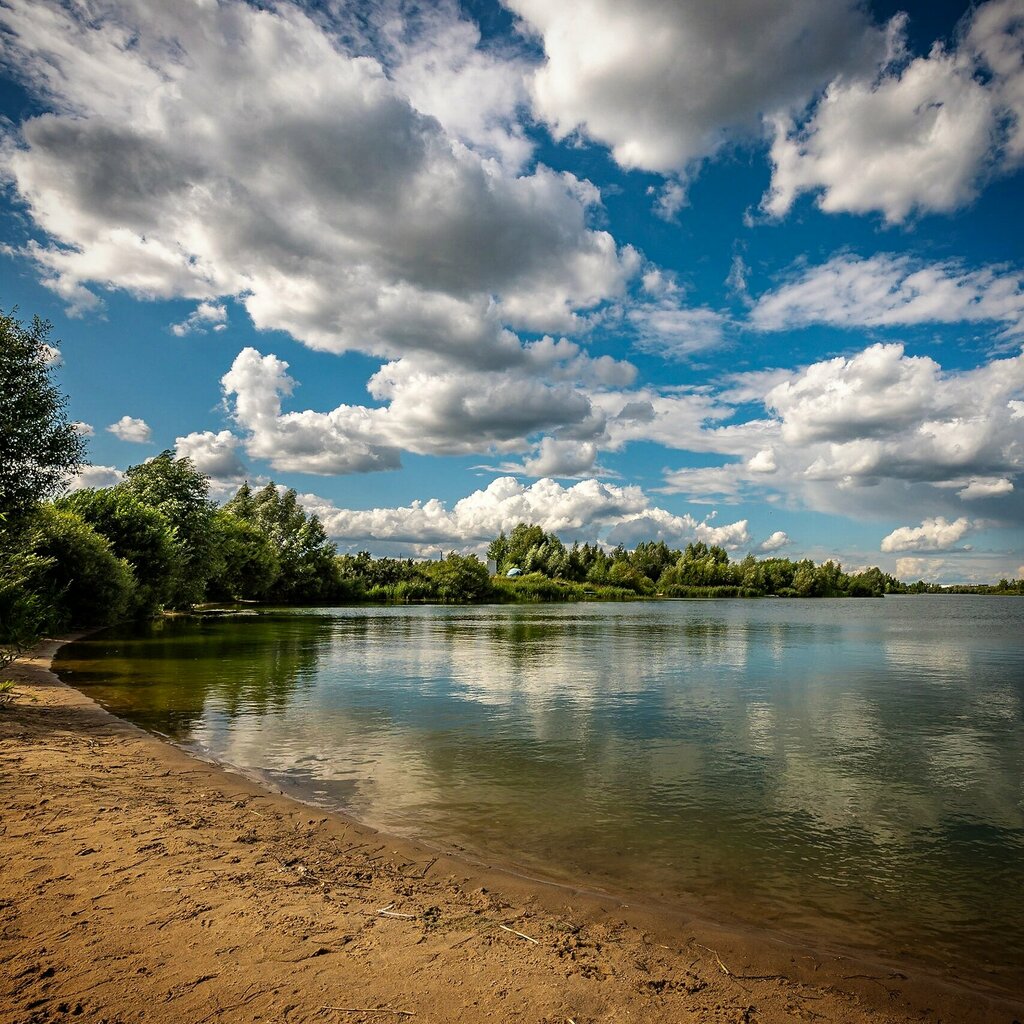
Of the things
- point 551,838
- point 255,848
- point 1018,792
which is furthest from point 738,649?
point 255,848

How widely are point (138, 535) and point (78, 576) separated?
13889 mm

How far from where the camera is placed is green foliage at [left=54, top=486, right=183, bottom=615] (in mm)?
58062

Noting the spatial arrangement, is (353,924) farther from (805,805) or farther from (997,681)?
Answer: (997,681)

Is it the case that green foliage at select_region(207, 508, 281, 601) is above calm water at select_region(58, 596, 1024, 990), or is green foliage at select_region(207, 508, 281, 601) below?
above

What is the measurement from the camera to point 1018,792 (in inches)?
606

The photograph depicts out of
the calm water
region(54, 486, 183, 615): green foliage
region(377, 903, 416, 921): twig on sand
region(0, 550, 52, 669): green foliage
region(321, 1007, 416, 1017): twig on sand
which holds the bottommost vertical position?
the calm water

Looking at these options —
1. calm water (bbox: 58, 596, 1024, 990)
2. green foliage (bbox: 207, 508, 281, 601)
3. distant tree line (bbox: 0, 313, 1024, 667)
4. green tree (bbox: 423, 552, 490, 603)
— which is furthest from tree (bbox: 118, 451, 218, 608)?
green tree (bbox: 423, 552, 490, 603)

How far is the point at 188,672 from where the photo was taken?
31.5 metres

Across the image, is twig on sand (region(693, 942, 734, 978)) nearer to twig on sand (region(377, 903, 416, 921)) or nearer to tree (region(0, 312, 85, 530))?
twig on sand (region(377, 903, 416, 921))

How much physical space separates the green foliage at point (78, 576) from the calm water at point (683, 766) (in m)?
7.27

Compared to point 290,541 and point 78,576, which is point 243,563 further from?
point 78,576

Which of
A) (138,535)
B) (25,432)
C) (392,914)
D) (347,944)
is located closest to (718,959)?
(392,914)

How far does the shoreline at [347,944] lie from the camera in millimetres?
6004

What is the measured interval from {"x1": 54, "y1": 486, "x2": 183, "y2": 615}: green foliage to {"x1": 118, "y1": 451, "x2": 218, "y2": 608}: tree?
7.43m
